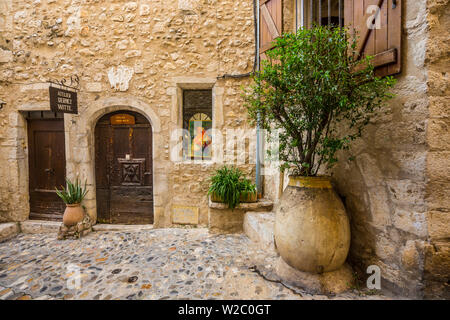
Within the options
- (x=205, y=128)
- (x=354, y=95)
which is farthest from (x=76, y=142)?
(x=354, y=95)

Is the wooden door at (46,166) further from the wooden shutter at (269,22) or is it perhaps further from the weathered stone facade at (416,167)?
the weathered stone facade at (416,167)

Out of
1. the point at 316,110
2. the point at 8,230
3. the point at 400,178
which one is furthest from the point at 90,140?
the point at 400,178

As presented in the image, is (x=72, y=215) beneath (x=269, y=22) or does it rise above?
beneath

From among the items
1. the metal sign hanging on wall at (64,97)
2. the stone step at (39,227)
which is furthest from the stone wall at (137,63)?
the stone step at (39,227)

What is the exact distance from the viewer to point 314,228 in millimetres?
1814

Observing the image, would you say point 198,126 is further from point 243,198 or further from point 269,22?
point 269,22

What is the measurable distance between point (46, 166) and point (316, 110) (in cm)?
517

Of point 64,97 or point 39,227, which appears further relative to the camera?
point 39,227

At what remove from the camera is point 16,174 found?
13.4 ft

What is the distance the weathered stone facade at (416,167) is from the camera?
1.53 metres

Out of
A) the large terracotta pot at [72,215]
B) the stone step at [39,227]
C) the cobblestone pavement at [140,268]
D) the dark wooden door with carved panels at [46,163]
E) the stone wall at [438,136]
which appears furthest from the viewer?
the dark wooden door with carved panels at [46,163]

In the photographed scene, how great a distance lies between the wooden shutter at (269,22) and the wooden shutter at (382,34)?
1245 mm

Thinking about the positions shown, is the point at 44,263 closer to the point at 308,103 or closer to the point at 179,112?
the point at 179,112
